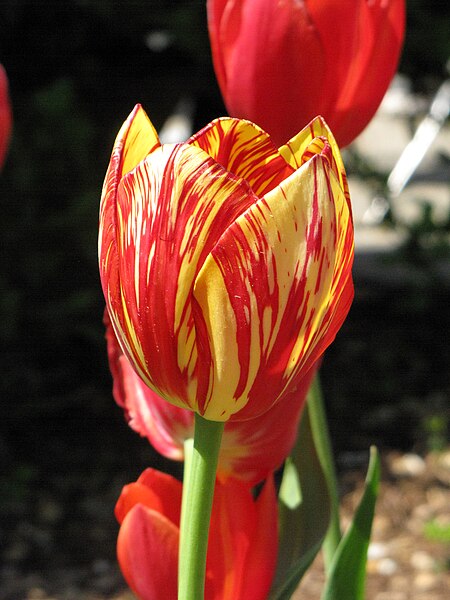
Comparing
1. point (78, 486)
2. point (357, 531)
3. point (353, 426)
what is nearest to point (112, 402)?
point (78, 486)

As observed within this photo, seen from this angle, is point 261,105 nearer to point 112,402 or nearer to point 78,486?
point 78,486

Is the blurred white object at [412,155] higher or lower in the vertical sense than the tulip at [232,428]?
lower

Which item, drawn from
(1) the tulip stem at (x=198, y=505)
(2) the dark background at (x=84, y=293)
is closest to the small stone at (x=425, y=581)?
(2) the dark background at (x=84, y=293)

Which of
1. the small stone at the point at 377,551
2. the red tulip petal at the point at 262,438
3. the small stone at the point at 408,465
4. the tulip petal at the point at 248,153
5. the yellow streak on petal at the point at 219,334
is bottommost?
the small stone at the point at 377,551

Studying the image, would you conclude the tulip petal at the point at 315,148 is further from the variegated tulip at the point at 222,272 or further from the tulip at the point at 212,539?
the tulip at the point at 212,539

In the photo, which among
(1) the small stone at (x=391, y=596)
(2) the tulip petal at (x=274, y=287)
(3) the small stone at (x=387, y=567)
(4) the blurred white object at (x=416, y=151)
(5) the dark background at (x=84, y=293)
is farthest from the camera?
(4) the blurred white object at (x=416, y=151)
